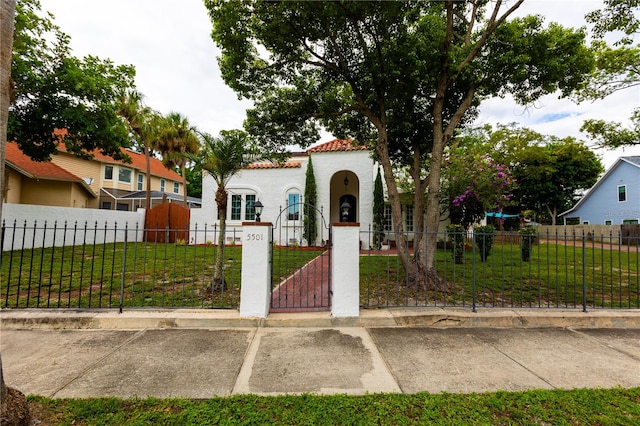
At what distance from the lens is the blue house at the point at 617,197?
23.8 m

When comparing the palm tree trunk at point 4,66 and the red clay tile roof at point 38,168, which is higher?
the red clay tile roof at point 38,168

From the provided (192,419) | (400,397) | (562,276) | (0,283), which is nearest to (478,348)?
(400,397)

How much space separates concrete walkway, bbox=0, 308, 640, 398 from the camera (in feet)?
9.95

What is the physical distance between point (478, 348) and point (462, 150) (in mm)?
13857

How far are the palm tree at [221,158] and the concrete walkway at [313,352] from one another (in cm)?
169

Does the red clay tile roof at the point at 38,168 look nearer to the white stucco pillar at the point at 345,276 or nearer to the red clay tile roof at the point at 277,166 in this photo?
the red clay tile roof at the point at 277,166

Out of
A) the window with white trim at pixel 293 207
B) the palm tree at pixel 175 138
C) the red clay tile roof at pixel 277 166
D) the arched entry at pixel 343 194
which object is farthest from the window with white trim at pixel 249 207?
the palm tree at pixel 175 138

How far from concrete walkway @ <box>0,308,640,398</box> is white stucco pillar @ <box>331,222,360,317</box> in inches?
8.1

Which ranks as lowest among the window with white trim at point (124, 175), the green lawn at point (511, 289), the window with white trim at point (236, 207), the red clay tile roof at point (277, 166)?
the green lawn at point (511, 289)

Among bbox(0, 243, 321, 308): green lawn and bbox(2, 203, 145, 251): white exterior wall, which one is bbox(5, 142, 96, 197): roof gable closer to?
bbox(2, 203, 145, 251): white exterior wall

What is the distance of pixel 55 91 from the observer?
361 inches

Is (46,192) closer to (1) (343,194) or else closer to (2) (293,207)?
(2) (293,207)

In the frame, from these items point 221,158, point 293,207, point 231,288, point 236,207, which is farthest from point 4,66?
point 236,207

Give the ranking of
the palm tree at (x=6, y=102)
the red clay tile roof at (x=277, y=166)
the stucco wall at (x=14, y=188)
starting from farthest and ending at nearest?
1. the red clay tile roof at (x=277, y=166)
2. the stucco wall at (x=14, y=188)
3. the palm tree at (x=6, y=102)
